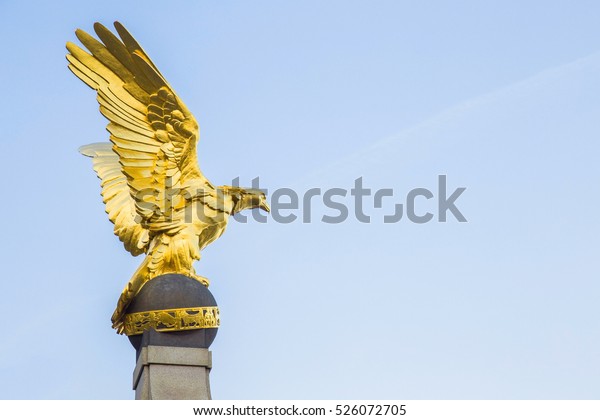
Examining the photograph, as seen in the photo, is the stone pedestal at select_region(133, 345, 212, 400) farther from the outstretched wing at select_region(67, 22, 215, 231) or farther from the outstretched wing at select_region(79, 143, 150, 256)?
Result: the outstretched wing at select_region(79, 143, 150, 256)

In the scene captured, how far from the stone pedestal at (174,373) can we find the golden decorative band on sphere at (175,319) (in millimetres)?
315

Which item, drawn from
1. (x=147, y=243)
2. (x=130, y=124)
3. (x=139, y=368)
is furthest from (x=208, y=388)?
(x=130, y=124)

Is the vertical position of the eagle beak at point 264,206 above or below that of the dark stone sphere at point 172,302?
above

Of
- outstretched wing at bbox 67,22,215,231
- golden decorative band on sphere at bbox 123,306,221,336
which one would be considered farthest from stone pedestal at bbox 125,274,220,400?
outstretched wing at bbox 67,22,215,231

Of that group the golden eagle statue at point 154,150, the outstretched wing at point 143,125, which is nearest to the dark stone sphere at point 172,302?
the golden eagle statue at point 154,150

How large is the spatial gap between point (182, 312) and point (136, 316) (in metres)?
0.72

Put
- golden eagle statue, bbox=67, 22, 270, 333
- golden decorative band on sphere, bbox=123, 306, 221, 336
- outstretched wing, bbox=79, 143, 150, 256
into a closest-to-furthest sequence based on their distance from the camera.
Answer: golden decorative band on sphere, bbox=123, 306, 221, 336
golden eagle statue, bbox=67, 22, 270, 333
outstretched wing, bbox=79, 143, 150, 256

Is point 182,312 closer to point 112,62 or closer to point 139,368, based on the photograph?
point 139,368

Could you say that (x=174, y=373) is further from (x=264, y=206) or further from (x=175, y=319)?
(x=264, y=206)

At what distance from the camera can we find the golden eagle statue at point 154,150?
20.0m

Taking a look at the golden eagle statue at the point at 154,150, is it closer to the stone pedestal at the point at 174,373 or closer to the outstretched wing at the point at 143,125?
the outstretched wing at the point at 143,125

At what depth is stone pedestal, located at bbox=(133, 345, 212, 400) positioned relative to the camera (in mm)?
19031

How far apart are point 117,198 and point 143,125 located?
211cm
